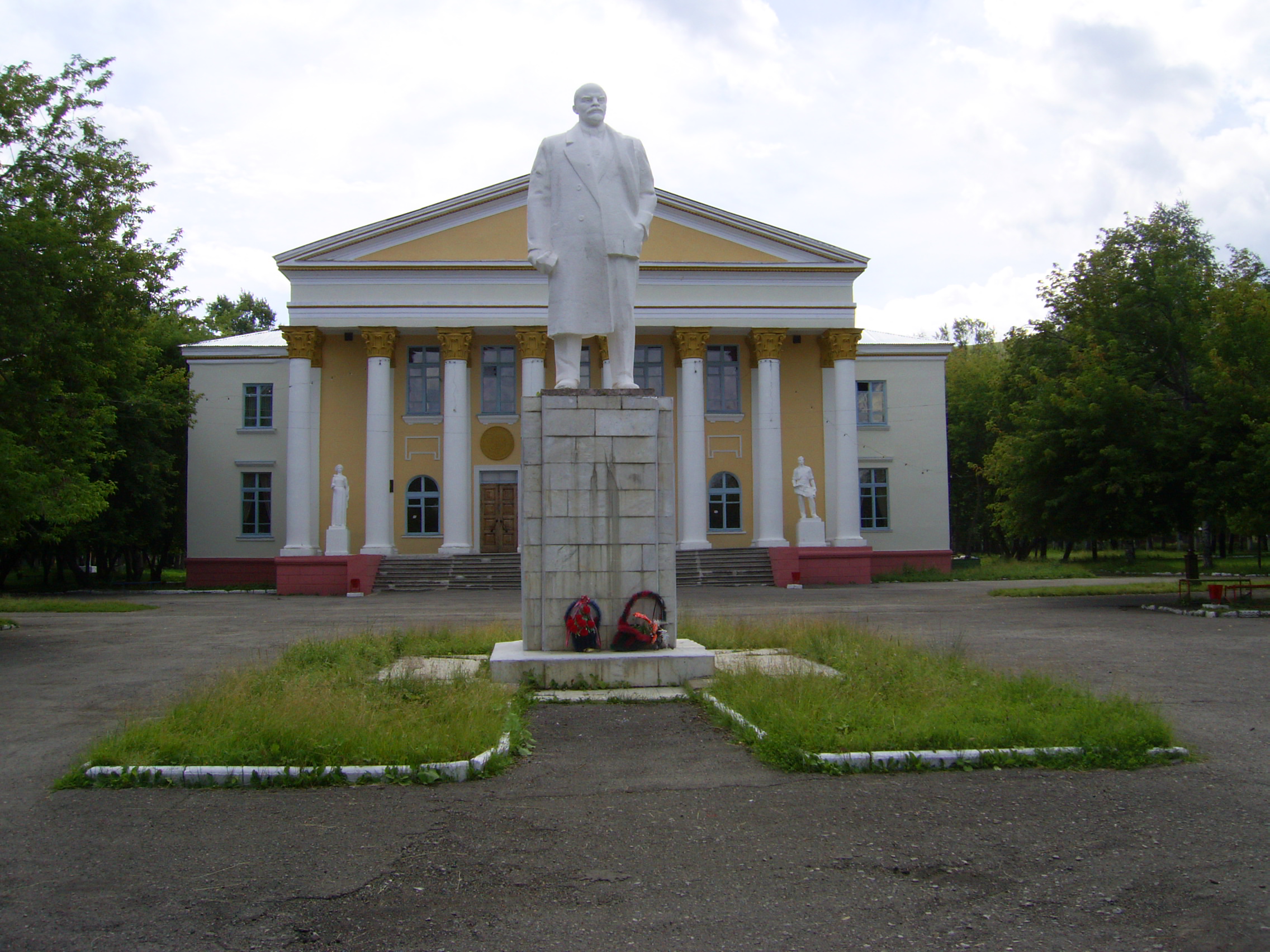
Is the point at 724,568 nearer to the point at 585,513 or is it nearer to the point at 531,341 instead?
the point at 531,341

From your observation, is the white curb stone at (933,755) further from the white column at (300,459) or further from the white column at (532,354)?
the white column at (300,459)

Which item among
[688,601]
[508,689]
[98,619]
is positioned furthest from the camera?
[688,601]

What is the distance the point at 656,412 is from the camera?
34.0ft

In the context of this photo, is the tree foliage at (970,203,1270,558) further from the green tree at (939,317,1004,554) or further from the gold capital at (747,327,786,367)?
the green tree at (939,317,1004,554)

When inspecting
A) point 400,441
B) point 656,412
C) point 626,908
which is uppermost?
point 400,441

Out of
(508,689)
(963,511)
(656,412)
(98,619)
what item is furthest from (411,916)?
(963,511)

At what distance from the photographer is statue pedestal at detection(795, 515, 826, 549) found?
35.2m

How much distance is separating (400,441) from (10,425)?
21.2 m

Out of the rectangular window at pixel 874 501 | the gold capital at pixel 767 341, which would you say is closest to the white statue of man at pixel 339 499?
the gold capital at pixel 767 341

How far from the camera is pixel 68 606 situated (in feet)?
81.9

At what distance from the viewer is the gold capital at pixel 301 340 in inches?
1393

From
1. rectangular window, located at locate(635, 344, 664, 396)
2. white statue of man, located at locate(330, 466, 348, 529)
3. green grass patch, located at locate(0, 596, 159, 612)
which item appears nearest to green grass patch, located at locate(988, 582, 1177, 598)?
rectangular window, located at locate(635, 344, 664, 396)

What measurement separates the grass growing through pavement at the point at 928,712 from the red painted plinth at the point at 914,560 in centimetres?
2949

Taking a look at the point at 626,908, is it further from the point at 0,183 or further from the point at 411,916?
the point at 0,183
